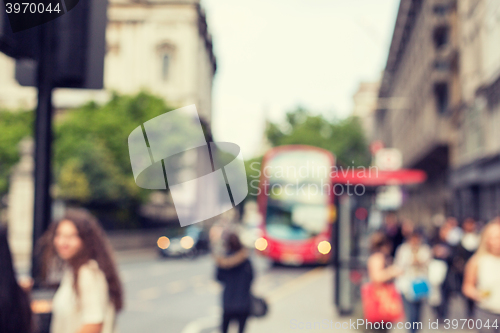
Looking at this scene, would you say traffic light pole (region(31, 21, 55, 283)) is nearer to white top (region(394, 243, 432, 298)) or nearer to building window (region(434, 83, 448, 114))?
white top (region(394, 243, 432, 298))

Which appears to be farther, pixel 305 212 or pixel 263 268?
pixel 263 268

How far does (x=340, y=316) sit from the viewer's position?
885 centimetres

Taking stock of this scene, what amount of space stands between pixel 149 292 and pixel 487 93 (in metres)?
10.6

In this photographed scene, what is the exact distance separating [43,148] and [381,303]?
4169 millimetres

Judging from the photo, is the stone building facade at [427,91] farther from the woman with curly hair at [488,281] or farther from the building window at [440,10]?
the woman with curly hair at [488,281]

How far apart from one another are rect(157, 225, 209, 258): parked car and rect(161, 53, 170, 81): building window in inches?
927

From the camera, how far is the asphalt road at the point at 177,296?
885 cm

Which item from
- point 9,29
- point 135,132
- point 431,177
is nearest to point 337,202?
point 135,132

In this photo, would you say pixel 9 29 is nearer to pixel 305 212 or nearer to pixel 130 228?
pixel 305 212

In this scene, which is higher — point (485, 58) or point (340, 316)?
point (485, 58)

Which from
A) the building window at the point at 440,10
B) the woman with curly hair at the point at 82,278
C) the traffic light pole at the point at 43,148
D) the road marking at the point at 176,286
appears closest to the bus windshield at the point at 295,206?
the road marking at the point at 176,286

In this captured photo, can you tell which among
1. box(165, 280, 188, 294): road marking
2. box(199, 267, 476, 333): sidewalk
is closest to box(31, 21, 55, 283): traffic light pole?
box(199, 267, 476, 333): sidewalk

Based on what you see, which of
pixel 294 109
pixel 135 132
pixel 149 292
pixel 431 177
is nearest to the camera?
pixel 135 132

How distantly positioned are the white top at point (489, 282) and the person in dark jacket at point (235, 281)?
252 cm
